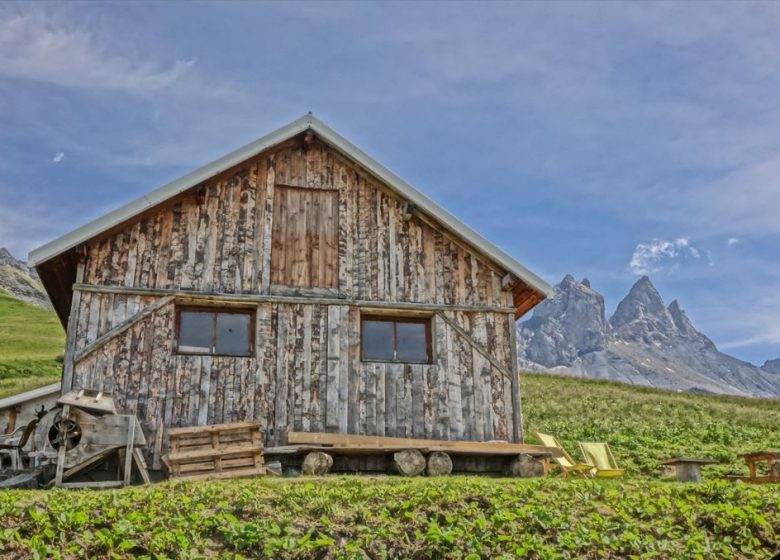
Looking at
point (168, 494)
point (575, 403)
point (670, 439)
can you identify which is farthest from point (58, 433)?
point (575, 403)

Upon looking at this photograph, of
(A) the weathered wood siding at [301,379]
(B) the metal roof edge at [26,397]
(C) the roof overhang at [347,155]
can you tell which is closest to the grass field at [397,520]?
(A) the weathered wood siding at [301,379]

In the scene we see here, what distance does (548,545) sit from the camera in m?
10.6

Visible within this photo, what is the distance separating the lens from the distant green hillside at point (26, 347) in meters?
47.4

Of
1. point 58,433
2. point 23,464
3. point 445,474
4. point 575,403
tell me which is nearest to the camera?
point 58,433

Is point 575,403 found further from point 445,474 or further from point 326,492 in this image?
point 326,492

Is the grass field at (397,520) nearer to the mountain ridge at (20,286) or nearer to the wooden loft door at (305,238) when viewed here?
the wooden loft door at (305,238)

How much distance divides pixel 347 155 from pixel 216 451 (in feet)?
21.9

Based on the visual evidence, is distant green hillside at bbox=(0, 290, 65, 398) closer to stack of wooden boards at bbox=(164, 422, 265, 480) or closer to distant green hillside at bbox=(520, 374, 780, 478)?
distant green hillside at bbox=(520, 374, 780, 478)

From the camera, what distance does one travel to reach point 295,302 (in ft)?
55.3

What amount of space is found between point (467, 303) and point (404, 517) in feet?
24.1

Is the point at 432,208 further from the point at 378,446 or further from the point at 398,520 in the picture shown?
the point at 398,520

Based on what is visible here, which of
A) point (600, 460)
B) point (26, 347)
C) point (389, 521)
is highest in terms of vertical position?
point (26, 347)

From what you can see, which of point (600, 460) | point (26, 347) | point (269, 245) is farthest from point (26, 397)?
point (26, 347)

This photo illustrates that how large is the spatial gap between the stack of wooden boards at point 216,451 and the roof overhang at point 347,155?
4.10 m
